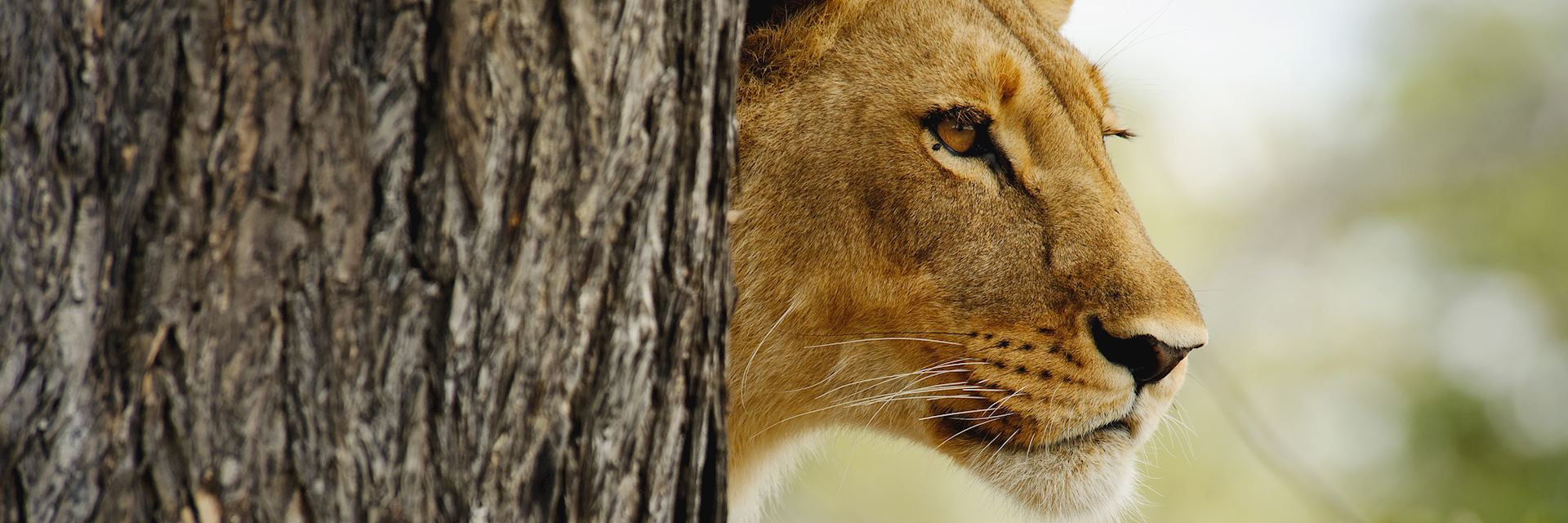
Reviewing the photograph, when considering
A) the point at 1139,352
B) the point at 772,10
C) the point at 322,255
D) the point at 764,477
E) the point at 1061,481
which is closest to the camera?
the point at 322,255

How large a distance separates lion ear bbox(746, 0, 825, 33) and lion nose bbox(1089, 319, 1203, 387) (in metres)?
0.84

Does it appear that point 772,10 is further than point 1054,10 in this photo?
Result: No

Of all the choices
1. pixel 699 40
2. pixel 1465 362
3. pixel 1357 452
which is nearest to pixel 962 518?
pixel 1357 452

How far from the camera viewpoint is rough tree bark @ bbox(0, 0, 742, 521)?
1255 millimetres

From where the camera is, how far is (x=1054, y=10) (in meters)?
3.44

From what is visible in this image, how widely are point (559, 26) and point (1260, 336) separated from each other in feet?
38.6

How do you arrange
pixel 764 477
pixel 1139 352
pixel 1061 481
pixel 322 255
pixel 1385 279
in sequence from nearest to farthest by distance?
pixel 322 255 < pixel 1139 352 < pixel 1061 481 < pixel 764 477 < pixel 1385 279

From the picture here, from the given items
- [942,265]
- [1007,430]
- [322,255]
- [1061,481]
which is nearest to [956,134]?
[942,265]

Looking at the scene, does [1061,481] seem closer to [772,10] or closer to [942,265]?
[942,265]

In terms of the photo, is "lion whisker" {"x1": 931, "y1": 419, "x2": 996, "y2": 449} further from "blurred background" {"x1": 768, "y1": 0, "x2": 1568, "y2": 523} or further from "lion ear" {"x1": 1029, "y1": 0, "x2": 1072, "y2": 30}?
"blurred background" {"x1": 768, "y1": 0, "x2": 1568, "y2": 523}

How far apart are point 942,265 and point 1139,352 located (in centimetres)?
39

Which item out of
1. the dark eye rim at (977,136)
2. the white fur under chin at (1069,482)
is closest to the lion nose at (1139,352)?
the white fur under chin at (1069,482)

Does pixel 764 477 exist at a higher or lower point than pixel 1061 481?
lower

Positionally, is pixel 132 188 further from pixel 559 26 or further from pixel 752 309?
pixel 752 309
